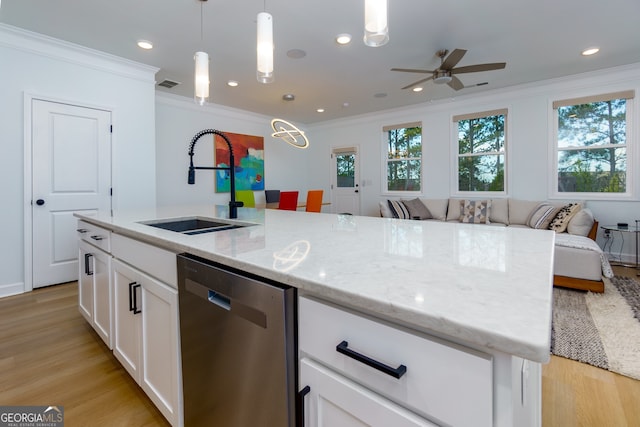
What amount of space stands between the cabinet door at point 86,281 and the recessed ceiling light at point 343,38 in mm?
2931

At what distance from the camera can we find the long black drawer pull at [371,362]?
1.75 feet

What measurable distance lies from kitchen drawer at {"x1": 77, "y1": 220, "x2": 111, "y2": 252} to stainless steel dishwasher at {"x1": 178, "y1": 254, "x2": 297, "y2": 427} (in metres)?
0.90

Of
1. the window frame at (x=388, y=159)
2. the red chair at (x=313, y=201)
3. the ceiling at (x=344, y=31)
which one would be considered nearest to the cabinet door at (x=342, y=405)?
the ceiling at (x=344, y=31)

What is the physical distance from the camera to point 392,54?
359 centimetres

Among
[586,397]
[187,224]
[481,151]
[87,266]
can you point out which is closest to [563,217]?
[481,151]

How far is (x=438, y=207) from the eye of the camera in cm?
538

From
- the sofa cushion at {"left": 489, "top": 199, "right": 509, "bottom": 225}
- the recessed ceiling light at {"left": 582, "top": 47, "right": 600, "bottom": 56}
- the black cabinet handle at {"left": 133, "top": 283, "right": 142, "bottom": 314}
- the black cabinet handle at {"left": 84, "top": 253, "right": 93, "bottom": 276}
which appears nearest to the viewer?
the black cabinet handle at {"left": 133, "top": 283, "right": 142, "bottom": 314}

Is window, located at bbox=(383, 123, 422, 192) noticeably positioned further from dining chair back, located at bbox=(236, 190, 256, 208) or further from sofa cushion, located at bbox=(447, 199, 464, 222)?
dining chair back, located at bbox=(236, 190, 256, 208)

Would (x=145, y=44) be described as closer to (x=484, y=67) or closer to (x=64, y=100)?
(x=64, y=100)

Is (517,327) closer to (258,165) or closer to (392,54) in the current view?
(392,54)

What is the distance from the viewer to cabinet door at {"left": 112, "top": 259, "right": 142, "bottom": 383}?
1.39 m

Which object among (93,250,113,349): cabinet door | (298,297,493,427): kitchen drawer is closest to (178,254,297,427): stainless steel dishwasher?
(298,297,493,427): kitchen drawer

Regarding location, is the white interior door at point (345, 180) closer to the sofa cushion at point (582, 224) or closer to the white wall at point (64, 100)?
the sofa cushion at point (582, 224)

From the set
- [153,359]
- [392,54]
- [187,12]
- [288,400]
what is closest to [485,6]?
[392,54]
